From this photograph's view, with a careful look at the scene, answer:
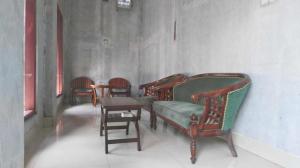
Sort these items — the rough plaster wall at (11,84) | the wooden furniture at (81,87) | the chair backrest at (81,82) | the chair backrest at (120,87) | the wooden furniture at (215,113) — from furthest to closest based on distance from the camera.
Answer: the chair backrest at (81,82), the wooden furniture at (81,87), the chair backrest at (120,87), the wooden furniture at (215,113), the rough plaster wall at (11,84)

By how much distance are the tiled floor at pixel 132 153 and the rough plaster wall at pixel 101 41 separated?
407 cm

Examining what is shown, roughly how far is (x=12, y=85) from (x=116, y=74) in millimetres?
6239

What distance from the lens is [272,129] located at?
2.49 metres

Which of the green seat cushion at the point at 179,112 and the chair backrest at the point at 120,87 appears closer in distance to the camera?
the green seat cushion at the point at 179,112

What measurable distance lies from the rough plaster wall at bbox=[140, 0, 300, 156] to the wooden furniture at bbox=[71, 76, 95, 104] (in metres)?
3.59

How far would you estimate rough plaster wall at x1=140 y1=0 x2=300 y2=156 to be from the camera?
2285mm

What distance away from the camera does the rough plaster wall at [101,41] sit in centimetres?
734

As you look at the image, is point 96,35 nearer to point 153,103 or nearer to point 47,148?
point 153,103

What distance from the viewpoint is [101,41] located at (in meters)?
7.61

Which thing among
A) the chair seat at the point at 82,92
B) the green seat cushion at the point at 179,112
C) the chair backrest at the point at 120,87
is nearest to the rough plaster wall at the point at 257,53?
the green seat cushion at the point at 179,112

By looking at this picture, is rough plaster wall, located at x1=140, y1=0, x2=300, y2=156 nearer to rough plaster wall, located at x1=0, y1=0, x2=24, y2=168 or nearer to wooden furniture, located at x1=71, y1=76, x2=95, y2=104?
rough plaster wall, located at x1=0, y1=0, x2=24, y2=168

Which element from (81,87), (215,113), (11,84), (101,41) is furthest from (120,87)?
(11,84)

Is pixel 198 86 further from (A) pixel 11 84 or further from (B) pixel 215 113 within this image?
(A) pixel 11 84

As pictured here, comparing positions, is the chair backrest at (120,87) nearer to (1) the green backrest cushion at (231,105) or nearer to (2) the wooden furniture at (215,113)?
(2) the wooden furniture at (215,113)
